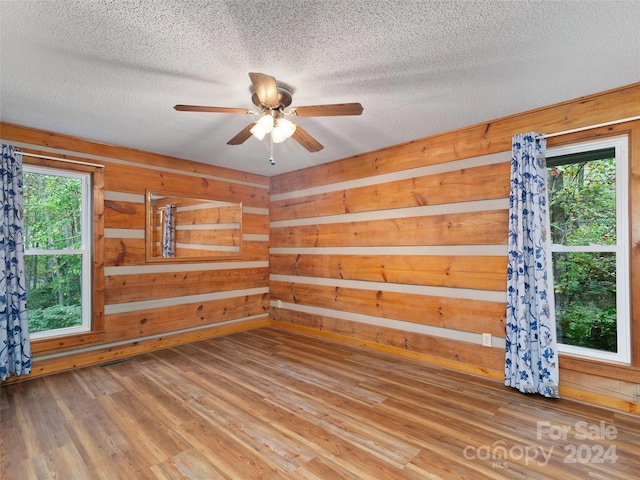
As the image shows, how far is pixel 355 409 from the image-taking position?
8.12 ft

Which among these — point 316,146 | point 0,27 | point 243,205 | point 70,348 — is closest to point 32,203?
point 70,348

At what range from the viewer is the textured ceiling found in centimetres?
161

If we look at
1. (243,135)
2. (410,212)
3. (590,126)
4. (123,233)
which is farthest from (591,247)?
(123,233)

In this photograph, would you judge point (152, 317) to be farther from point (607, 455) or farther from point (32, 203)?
point (607, 455)

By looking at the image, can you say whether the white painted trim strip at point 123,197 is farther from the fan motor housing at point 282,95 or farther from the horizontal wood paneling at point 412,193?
the fan motor housing at point 282,95

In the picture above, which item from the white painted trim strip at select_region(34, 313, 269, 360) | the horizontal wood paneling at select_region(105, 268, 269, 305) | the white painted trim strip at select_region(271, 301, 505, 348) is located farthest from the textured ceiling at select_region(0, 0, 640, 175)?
the white painted trim strip at select_region(34, 313, 269, 360)

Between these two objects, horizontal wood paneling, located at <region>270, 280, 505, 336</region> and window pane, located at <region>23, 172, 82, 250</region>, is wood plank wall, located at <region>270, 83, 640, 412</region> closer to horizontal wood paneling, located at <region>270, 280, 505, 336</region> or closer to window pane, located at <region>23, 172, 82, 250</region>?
horizontal wood paneling, located at <region>270, 280, 505, 336</region>

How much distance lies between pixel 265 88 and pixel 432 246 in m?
2.40

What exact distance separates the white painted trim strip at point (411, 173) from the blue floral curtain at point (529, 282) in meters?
0.28

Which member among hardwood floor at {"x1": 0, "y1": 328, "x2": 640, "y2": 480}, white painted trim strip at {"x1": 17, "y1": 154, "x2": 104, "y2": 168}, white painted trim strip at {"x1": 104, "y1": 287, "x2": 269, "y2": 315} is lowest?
hardwood floor at {"x1": 0, "y1": 328, "x2": 640, "y2": 480}

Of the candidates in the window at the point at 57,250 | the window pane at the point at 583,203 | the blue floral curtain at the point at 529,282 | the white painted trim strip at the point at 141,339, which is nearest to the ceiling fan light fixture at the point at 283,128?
the blue floral curtain at the point at 529,282

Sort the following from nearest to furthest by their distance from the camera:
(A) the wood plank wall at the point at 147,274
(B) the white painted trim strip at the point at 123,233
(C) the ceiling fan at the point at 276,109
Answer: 1. (C) the ceiling fan at the point at 276,109
2. (A) the wood plank wall at the point at 147,274
3. (B) the white painted trim strip at the point at 123,233

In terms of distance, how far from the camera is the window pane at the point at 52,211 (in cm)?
322

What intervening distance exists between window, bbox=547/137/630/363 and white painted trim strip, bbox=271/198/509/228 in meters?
0.49
